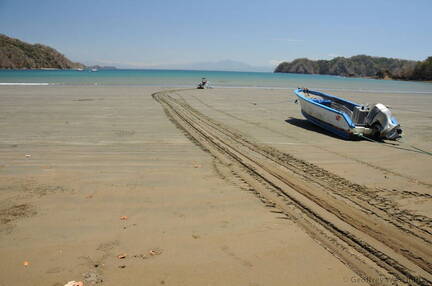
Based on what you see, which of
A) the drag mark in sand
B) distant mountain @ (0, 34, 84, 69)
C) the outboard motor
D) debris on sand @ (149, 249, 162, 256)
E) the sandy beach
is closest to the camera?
the sandy beach

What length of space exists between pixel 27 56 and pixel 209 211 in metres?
141

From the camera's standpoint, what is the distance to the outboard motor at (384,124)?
9.37m

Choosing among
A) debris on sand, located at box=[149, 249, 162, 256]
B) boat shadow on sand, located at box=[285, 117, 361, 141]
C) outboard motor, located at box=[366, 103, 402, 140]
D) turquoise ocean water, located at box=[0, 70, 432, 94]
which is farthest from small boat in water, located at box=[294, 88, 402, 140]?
turquoise ocean water, located at box=[0, 70, 432, 94]

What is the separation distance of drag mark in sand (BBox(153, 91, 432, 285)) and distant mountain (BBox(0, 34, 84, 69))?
12854 cm

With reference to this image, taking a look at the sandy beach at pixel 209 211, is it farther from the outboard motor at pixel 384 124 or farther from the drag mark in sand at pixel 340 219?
the outboard motor at pixel 384 124

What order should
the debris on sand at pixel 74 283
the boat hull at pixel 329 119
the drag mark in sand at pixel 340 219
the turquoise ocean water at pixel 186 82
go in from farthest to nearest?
the turquoise ocean water at pixel 186 82, the boat hull at pixel 329 119, the drag mark in sand at pixel 340 219, the debris on sand at pixel 74 283

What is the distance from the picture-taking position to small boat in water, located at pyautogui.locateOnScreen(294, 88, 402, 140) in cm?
941

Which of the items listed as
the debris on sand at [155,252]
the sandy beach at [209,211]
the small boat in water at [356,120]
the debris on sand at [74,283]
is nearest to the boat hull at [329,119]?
the small boat in water at [356,120]

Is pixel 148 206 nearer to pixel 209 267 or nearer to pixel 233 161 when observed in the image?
pixel 209 267

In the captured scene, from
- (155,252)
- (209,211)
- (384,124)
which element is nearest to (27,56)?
(384,124)

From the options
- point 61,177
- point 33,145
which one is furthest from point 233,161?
point 33,145

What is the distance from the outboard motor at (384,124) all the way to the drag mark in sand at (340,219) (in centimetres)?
410

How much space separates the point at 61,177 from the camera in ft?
18.2

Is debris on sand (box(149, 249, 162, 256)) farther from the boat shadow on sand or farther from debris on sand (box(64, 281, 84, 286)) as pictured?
the boat shadow on sand
